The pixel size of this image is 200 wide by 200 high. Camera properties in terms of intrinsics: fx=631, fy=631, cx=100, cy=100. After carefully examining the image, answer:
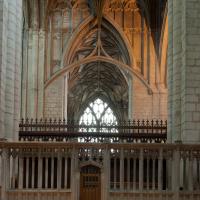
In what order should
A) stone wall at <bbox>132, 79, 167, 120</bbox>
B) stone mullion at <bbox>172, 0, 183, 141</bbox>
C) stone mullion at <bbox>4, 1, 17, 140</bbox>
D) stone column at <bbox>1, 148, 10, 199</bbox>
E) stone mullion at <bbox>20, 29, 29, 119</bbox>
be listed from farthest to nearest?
stone wall at <bbox>132, 79, 167, 120</bbox>, stone mullion at <bbox>20, 29, 29, 119</bbox>, stone mullion at <bbox>4, 1, 17, 140</bbox>, stone mullion at <bbox>172, 0, 183, 141</bbox>, stone column at <bbox>1, 148, 10, 199</bbox>

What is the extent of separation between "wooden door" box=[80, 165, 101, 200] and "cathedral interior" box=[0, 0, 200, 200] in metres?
0.02

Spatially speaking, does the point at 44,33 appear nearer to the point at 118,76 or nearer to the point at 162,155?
the point at 118,76

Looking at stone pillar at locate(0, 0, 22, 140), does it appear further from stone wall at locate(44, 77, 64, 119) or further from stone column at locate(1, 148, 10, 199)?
stone wall at locate(44, 77, 64, 119)

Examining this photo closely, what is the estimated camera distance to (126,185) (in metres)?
13.8

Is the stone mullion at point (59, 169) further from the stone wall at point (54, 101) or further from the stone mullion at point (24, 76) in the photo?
the stone wall at point (54, 101)

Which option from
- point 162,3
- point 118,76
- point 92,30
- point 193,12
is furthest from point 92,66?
point 193,12

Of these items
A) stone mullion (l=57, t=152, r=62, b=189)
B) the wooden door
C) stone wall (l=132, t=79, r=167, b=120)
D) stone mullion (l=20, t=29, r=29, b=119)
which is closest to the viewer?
stone mullion (l=57, t=152, r=62, b=189)

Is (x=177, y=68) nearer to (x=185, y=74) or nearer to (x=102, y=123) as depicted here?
(x=185, y=74)

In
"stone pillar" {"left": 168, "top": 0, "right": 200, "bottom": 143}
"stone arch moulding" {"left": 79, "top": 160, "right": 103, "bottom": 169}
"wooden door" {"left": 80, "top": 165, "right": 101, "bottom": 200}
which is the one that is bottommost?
"wooden door" {"left": 80, "top": 165, "right": 101, "bottom": 200}

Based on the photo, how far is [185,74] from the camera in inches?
572

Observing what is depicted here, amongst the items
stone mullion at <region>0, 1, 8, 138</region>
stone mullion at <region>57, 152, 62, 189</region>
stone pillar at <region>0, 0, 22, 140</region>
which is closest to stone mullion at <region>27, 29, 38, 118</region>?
stone pillar at <region>0, 0, 22, 140</region>

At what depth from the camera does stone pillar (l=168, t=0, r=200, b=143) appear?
14289mm

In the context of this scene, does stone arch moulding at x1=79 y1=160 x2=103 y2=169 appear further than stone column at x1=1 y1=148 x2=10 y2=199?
Yes

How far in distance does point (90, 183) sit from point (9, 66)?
155 inches
